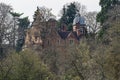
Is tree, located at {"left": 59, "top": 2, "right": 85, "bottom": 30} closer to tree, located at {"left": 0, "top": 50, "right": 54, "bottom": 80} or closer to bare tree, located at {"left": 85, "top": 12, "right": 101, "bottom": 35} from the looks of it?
bare tree, located at {"left": 85, "top": 12, "right": 101, "bottom": 35}

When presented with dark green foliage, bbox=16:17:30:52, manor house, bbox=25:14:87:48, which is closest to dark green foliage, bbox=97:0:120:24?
manor house, bbox=25:14:87:48

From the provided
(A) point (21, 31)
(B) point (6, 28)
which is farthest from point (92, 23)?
(B) point (6, 28)

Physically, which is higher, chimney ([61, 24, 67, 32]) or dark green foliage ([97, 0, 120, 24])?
dark green foliage ([97, 0, 120, 24])

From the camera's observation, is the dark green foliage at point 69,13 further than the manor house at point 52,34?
Yes

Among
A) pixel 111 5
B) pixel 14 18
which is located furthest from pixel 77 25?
pixel 111 5

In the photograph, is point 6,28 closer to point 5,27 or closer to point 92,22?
point 5,27

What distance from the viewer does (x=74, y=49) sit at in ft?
150

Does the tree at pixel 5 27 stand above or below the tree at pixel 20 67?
above

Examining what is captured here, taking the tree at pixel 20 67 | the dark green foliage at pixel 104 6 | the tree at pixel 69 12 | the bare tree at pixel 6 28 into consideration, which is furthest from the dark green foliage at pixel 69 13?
the tree at pixel 20 67

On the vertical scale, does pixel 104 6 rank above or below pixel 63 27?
above

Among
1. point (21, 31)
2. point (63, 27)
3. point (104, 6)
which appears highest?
point (104, 6)

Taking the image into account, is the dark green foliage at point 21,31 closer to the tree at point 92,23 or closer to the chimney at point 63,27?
the chimney at point 63,27

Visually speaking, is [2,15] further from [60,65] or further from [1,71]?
[1,71]

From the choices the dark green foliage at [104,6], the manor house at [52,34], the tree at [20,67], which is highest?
the dark green foliage at [104,6]
